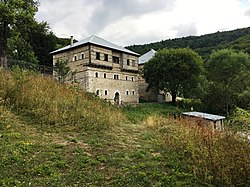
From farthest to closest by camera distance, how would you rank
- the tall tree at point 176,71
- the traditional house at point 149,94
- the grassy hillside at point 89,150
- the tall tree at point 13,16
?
the traditional house at point 149,94 < the tall tree at point 176,71 < the tall tree at point 13,16 < the grassy hillside at point 89,150

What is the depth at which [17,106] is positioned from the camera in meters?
9.08

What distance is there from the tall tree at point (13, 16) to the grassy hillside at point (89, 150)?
1295cm

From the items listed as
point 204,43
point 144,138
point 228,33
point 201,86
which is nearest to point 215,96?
point 201,86

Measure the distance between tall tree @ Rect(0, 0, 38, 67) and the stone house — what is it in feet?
24.6

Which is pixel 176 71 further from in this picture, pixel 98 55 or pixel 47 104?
pixel 47 104

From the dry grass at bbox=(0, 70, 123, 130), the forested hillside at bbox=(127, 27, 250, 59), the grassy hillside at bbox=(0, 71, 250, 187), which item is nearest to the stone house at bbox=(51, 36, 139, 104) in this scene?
the dry grass at bbox=(0, 70, 123, 130)

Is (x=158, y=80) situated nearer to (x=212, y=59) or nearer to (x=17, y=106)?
(x=212, y=59)

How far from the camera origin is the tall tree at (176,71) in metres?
33.1

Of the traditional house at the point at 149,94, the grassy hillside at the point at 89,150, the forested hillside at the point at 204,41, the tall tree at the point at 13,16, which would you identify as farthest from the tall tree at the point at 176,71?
the forested hillside at the point at 204,41

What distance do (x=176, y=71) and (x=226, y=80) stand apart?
8.96m

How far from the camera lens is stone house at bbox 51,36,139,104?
28.9 metres

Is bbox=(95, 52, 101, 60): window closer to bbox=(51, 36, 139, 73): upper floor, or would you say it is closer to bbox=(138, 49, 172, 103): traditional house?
bbox=(51, 36, 139, 73): upper floor

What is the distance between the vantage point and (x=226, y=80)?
1441 inches

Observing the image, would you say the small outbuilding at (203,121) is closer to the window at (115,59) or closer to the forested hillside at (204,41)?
the window at (115,59)
